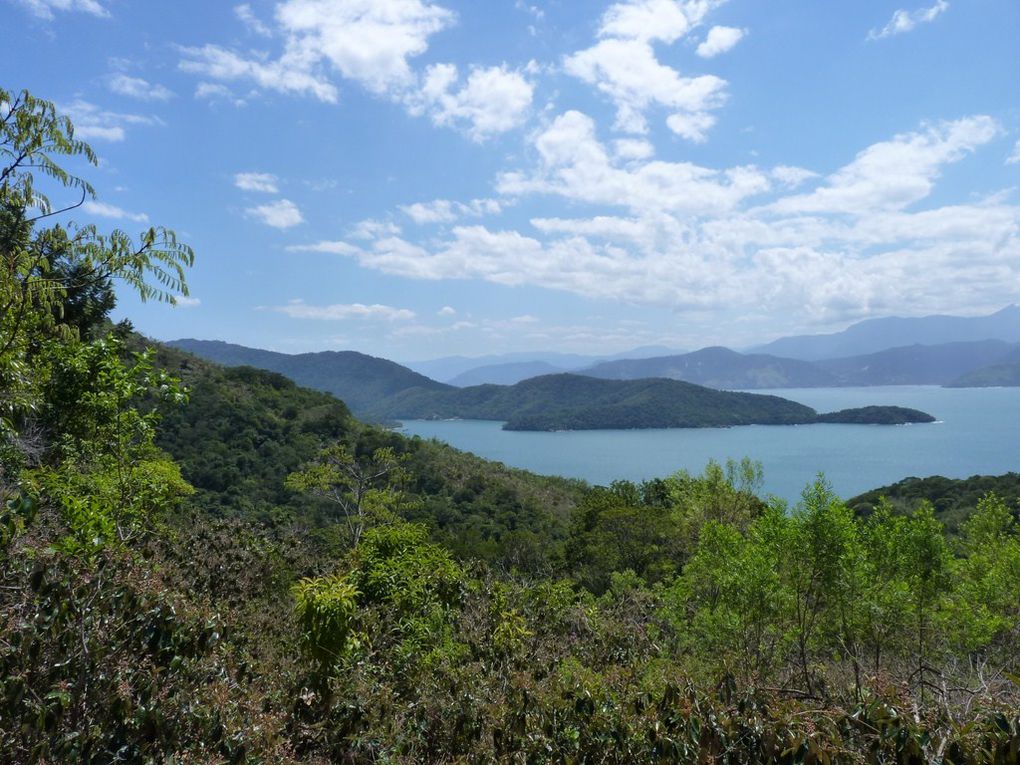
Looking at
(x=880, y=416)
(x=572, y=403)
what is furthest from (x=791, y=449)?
(x=572, y=403)

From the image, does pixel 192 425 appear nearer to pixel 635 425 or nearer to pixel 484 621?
pixel 484 621

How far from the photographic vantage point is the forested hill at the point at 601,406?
132000 mm

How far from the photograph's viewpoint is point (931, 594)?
1009 cm

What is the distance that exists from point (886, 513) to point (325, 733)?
33.0 feet

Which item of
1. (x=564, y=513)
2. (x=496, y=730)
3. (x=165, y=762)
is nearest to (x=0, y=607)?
(x=165, y=762)

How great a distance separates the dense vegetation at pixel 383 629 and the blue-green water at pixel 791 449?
53.3 meters

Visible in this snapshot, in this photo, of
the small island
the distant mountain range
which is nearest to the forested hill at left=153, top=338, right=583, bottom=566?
the distant mountain range

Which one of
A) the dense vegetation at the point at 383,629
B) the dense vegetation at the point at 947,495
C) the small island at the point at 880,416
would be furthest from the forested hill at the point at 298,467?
the small island at the point at 880,416

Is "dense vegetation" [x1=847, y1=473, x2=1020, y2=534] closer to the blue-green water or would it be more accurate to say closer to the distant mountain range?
the blue-green water

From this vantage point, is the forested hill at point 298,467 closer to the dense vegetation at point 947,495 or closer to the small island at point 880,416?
the dense vegetation at point 947,495

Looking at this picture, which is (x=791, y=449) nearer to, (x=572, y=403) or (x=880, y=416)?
(x=880, y=416)

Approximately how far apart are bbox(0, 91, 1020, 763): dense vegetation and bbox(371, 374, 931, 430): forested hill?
123271 mm

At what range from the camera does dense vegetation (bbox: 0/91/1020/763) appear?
2719 millimetres

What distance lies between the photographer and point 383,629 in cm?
692
